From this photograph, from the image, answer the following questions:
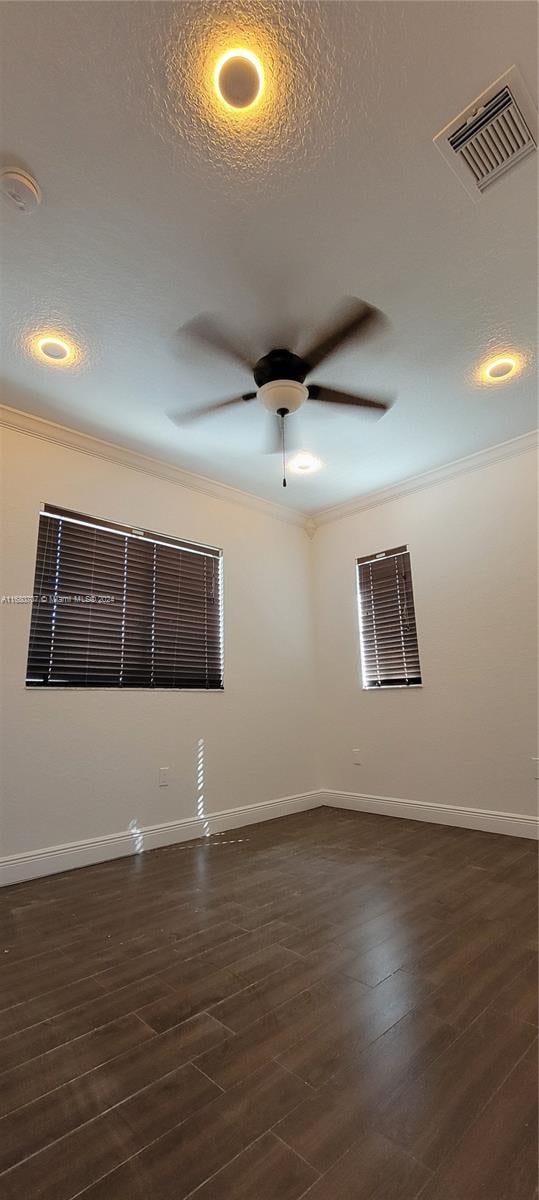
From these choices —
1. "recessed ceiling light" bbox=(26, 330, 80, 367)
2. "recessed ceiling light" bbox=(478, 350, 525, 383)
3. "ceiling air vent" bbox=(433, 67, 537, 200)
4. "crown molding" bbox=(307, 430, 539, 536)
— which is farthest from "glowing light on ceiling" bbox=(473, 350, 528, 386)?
"recessed ceiling light" bbox=(26, 330, 80, 367)

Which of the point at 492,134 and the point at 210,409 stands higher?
the point at 492,134

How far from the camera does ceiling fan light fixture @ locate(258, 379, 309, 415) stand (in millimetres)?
2670

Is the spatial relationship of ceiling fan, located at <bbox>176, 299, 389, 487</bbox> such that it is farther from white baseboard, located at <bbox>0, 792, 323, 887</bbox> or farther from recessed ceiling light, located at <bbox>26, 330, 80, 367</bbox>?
white baseboard, located at <bbox>0, 792, 323, 887</bbox>

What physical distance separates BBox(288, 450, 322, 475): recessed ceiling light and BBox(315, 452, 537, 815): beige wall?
3.21 feet

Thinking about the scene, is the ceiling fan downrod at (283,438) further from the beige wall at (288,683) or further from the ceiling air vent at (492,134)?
the ceiling air vent at (492,134)

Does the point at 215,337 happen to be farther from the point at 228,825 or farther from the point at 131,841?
the point at 228,825

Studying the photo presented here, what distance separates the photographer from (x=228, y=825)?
13.0 ft

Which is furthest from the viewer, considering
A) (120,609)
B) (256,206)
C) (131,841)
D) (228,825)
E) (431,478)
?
(431,478)

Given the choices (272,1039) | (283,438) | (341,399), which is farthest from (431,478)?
(272,1039)

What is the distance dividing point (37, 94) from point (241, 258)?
87 cm

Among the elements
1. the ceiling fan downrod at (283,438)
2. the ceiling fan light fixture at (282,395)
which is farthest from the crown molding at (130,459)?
the ceiling fan light fixture at (282,395)

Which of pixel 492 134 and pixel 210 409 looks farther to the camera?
pixel 210 409

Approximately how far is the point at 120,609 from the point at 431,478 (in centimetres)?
289

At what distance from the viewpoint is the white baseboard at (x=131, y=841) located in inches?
114
